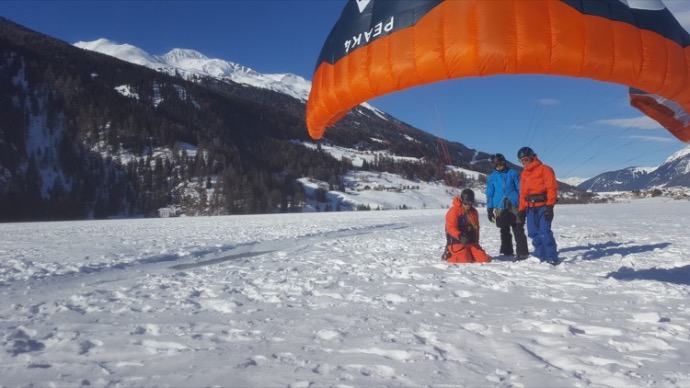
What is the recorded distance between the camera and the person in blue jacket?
6914 millimetres

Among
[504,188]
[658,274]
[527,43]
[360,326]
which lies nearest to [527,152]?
[504,188]

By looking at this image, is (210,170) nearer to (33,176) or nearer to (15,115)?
(33,176)

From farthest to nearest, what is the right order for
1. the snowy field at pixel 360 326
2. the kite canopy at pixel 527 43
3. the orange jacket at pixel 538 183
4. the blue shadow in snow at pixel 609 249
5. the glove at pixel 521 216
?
the blue shadow in snow at pixel 609 249
the glove at pixel 521 216
the orange jacket at pixel 538 183
the kite canopy at pixel 527 43
the snowy field at pixel 360 326

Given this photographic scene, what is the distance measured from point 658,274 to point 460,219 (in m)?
2.58

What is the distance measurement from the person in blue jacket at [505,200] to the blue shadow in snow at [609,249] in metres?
1.23

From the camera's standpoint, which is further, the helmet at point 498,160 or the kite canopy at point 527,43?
the helmet at point 498,160

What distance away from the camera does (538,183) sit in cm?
645

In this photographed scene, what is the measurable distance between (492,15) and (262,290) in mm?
3686

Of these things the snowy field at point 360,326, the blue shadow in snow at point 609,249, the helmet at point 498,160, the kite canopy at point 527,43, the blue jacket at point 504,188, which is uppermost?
the kite canopy at point 527,43

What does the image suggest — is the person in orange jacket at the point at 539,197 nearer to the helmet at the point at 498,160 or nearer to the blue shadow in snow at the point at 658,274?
the helmet at the point at 498,160

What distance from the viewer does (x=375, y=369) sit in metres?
2.72

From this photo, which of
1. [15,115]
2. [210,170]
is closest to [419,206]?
[210,170]

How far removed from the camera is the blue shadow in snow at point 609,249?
7.68 meters

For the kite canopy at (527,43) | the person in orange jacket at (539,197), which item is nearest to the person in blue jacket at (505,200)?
the person in orange jacket at (539,197)
